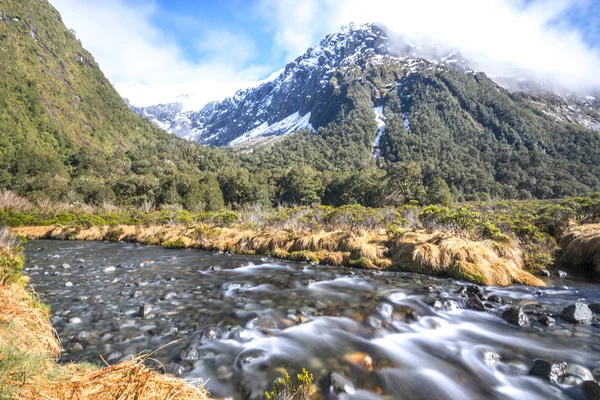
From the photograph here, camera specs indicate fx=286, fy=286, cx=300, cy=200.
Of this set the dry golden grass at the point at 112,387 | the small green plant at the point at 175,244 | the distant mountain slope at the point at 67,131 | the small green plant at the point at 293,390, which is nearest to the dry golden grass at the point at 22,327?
the dry golden grass at the point at 112,387

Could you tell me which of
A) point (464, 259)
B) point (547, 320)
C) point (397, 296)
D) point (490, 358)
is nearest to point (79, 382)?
point (490, 358)

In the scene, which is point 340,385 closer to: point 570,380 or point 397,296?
point 570,380

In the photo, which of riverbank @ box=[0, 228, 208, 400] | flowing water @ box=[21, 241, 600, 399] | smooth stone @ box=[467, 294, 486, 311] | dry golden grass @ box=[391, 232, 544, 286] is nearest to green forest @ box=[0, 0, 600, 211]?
flowing water @ box=[21, 241, 600, 399]

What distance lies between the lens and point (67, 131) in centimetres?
12175

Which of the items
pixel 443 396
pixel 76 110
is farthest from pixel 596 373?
pixel 76 110

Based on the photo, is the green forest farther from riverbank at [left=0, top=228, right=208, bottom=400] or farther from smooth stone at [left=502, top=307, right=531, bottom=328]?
riverbank at [left=0, top=228, right=208, bottom=400]

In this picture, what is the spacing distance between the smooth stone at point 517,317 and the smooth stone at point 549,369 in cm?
187

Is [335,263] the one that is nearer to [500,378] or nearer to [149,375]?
[500,378]

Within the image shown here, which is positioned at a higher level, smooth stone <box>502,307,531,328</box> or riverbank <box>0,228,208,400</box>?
riverbank <box>0,228,208,400</box>

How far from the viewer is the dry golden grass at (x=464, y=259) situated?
11216 mm

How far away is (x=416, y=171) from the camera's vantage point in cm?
5875

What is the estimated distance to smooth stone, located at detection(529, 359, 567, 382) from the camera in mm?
5169

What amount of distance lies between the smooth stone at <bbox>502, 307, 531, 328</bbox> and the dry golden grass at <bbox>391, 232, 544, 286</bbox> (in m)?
3.78

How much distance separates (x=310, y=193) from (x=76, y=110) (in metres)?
133
